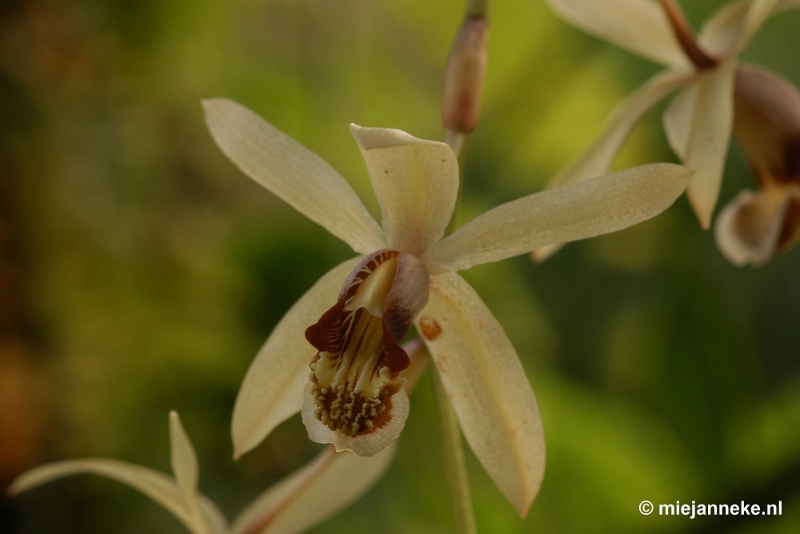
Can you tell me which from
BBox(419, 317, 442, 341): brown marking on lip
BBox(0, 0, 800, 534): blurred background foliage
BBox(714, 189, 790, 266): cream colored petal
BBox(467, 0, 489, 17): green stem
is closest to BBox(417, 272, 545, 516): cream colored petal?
BBox(419, 317, 442, 341): brown marking on lip

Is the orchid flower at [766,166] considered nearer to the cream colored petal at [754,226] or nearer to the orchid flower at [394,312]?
the cream colored petal at [754,226]

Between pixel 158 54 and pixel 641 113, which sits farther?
pixel 158 54

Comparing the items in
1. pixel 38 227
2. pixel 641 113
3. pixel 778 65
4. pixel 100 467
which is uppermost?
pixel 778 65

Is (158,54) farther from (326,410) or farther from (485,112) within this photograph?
(326,410)

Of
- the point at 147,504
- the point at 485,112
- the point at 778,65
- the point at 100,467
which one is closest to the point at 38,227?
the point at 147,504

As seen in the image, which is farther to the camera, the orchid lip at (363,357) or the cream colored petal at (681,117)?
the cream colored petal at (681,117)

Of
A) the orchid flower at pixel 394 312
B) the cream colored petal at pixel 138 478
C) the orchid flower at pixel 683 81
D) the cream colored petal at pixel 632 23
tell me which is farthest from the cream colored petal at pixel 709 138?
the cream colored petal at pixel 138 478
